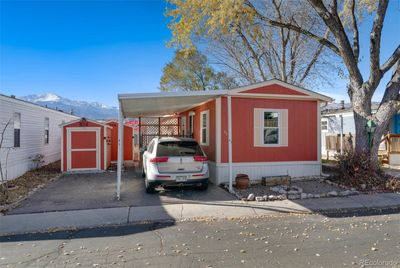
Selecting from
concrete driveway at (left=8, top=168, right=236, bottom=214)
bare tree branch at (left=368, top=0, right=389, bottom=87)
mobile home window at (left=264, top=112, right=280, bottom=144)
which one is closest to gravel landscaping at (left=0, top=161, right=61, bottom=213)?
concrete driveway at (left=8, top=168, right=236, bottom=214)

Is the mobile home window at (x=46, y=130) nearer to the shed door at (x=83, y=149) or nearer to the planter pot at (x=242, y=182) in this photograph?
the shed door at (x=83, y=149)

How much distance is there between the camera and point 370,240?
4.46 metres

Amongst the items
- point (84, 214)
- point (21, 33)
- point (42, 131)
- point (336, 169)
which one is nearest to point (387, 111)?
point (336, 169)

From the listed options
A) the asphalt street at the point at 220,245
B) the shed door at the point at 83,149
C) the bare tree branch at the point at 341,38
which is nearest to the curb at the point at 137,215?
the asphalt street at the point at 220,245

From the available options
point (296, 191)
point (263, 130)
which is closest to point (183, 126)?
point (263, 130)

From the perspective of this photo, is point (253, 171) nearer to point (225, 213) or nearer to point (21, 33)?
point (225, 213)

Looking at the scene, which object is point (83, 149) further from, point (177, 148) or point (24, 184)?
point (177, 148)

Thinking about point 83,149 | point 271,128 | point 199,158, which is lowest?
point 199,158

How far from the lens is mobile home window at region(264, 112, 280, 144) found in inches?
381

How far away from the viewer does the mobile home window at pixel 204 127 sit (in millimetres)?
10262

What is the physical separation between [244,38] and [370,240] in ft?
50.4

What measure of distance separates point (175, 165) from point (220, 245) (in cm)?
340

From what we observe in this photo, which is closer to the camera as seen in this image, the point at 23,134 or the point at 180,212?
the point at 180,212

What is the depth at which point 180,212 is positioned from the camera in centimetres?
611
